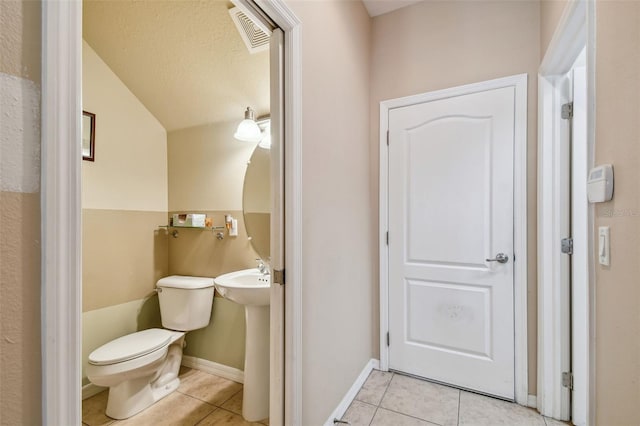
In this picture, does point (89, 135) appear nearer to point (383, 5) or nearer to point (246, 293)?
point (246, 293)

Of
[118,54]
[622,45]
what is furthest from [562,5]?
[118,54]

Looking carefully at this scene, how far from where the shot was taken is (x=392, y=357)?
224cm

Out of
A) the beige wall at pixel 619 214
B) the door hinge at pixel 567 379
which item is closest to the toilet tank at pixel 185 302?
the beige wall at pixel 619 214

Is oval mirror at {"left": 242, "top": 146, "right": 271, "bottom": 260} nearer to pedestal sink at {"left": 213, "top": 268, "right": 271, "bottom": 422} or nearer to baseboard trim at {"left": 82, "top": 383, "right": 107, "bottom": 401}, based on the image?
pedestal sink at {"left": 213, "top": 268, "right": 271, "bottom": 422}

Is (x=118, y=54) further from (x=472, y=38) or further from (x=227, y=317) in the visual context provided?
(x=472, y=38)

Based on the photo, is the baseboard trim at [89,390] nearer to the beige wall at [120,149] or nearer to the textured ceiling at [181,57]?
the beige wall at [120,149]

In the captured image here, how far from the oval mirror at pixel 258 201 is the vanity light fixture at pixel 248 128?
0.37 ft

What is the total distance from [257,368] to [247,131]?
5.17ft

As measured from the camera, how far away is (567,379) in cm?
170

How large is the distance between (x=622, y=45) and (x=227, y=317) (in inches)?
99.6

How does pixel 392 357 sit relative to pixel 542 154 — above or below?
below

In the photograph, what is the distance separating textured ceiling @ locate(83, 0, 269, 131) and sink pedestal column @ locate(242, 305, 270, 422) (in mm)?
1482

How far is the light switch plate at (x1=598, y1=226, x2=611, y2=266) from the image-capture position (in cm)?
91

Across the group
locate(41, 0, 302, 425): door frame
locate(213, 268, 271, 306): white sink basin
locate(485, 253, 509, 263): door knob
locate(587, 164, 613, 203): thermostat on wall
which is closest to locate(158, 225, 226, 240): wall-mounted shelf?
locate(213, 268, 271, 306): white sink basin
